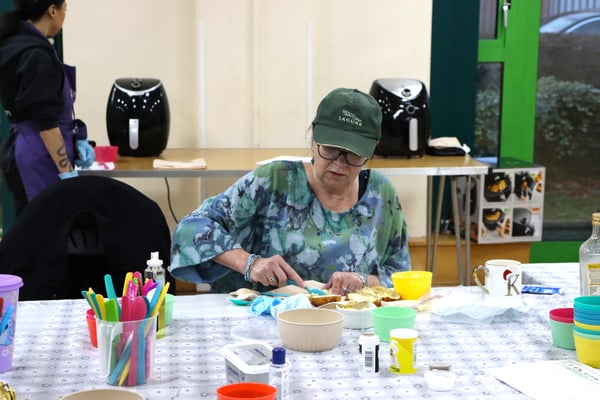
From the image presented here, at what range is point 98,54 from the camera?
14.1 ft

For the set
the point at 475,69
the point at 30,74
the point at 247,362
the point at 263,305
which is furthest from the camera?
the point at 475,69

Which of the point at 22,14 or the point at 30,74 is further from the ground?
the point at 22,14

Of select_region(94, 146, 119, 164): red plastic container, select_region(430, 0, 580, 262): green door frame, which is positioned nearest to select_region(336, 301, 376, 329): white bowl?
select_region(94, 146, 119, 164): red plastic container

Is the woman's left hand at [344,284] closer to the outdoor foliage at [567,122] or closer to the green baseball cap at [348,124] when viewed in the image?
the green baseball cap at [348,124]

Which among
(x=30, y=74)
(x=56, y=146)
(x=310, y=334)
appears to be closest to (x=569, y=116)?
(x=56, y=146)

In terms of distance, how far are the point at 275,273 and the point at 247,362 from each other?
2.03 feet

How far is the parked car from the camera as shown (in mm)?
4848

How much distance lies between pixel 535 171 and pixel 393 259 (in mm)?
2297

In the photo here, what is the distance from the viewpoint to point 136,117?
389 cm

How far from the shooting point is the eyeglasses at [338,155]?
2.16 meters

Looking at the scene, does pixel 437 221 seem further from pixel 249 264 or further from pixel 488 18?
pixel 249 264

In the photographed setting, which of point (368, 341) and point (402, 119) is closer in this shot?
point (368, 341)

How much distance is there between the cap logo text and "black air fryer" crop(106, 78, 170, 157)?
1940 millimetres

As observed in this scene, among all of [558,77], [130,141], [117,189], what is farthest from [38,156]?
[558,77]
